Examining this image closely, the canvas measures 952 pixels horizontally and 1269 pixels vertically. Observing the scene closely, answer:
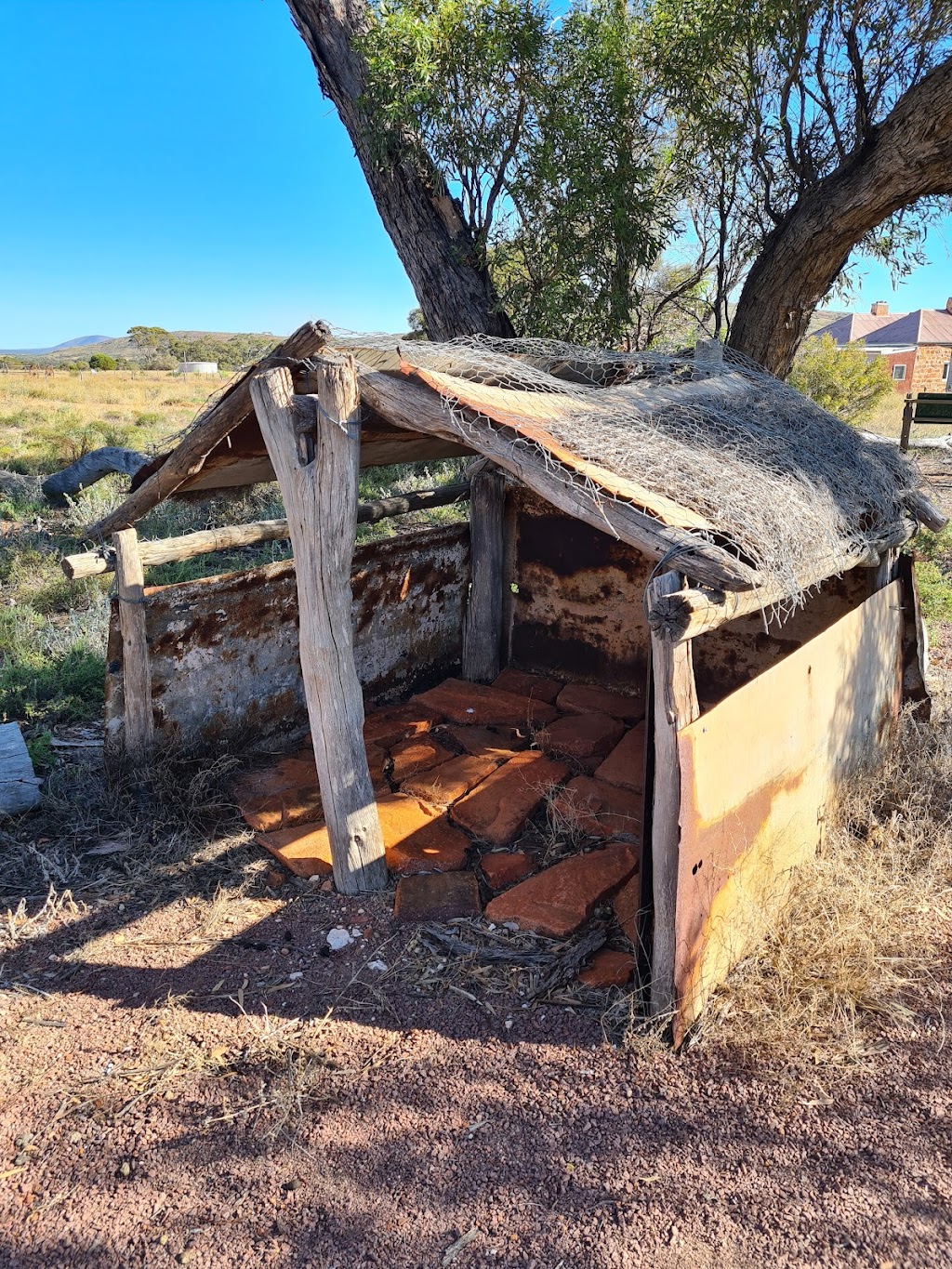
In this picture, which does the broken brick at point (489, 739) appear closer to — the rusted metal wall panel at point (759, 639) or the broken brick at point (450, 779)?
the broken brick at point (450, 779)

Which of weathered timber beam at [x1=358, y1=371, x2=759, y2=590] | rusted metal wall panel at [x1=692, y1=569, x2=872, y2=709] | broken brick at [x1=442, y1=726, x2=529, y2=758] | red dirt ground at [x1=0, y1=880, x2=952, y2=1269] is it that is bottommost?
red dirt ground at [x1=0, y1=880, x2=952, y2=1269]

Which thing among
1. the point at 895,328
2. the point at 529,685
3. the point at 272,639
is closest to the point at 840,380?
the point at 529,685

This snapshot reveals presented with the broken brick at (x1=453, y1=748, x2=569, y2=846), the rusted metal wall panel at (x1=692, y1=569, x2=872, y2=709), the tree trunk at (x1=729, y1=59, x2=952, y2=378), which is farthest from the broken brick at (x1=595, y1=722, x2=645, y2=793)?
the tree trunk at (x1=729, y1=59, x2=952, y2=378)

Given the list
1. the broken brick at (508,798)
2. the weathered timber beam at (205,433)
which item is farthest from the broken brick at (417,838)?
the weathered timber beam at (205,433)

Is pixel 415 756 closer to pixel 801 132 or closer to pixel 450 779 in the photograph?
pixel 450 779

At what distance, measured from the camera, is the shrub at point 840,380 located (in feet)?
63.5

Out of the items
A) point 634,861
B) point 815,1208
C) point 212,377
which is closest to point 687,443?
point 634,861

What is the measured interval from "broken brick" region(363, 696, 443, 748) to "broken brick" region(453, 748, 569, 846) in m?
0.69

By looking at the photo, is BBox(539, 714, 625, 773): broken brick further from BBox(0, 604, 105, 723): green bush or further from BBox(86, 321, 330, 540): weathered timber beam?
BBox(0, 604, 105, 723): green bush

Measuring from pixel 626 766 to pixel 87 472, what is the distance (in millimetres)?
8598

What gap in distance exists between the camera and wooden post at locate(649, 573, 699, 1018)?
2.77m

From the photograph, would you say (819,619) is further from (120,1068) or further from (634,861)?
(120,1068)

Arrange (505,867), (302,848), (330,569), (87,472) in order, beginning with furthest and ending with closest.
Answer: (87,472) < (302,848) < (505,867) < (330,569)

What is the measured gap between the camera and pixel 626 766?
4.75 m
